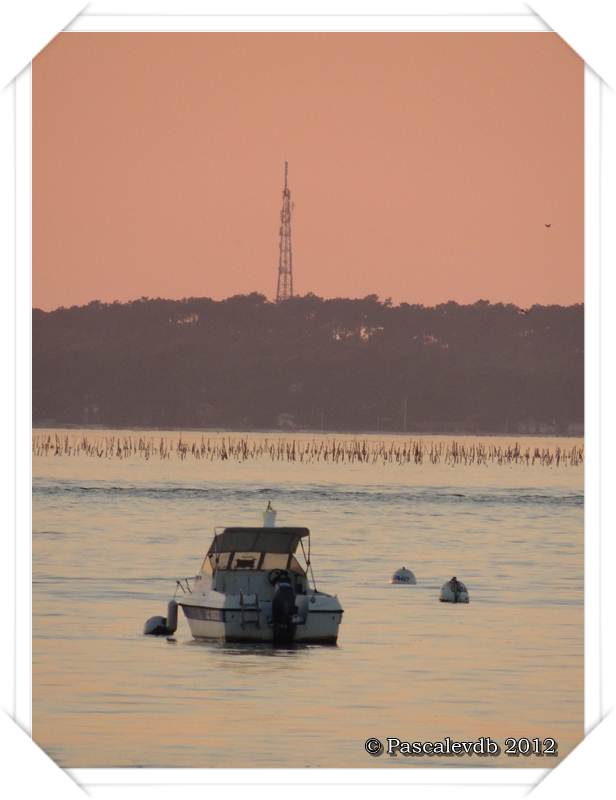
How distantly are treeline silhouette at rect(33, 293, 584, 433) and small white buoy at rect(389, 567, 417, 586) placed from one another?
Result: 354 centimetres

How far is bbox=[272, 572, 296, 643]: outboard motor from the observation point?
21.3 meters

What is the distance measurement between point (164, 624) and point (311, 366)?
1550cm

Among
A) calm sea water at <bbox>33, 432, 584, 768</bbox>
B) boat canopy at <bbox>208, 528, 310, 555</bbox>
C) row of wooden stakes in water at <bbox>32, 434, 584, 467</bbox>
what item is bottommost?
calm sea water at <bbox>33, 432, 584, 768</bbox>

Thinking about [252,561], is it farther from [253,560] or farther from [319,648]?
[319,648]

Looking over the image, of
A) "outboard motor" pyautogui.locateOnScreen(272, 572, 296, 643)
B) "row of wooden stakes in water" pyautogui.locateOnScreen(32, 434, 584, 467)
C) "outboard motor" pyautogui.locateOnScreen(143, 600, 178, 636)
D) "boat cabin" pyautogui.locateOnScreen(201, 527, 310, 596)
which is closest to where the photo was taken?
"outboard motor" pyautogui.locateOnScreen(272, 572, 296, 643)

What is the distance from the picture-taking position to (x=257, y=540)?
74.7 ft

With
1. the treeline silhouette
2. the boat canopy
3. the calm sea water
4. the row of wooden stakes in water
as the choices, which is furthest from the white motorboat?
the row of wooden stakes in water

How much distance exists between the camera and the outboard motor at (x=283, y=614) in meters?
21.3

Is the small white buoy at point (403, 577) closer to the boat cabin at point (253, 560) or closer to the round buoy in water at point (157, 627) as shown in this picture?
the boat cabin at point (253, 560)

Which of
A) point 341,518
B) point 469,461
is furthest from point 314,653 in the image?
point 469,461

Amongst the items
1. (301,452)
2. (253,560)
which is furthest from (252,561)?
(301,452)

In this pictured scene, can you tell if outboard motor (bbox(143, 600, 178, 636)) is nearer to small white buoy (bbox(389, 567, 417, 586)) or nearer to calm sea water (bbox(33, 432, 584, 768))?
calm sea water (bbox(33, 432, 584, 768))

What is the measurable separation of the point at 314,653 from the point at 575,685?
3294 mm
